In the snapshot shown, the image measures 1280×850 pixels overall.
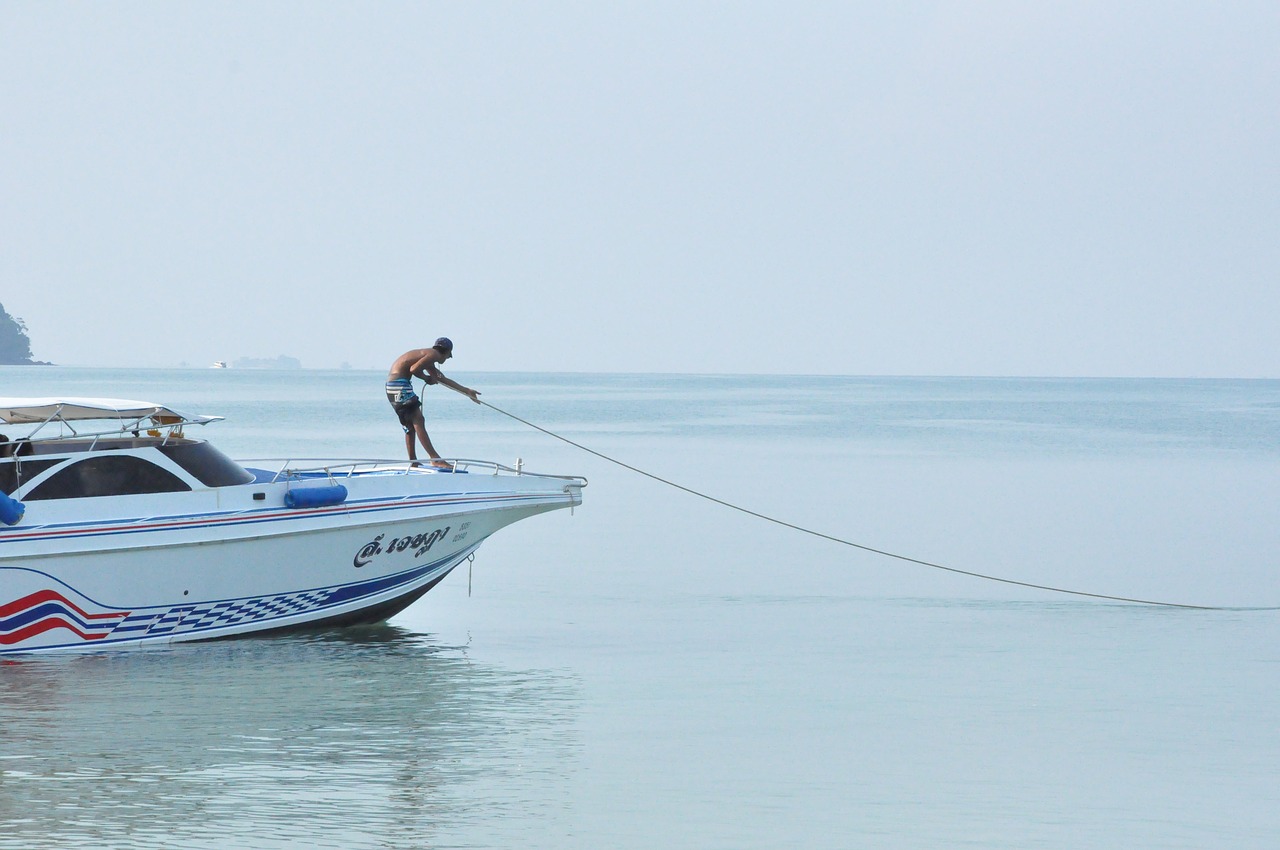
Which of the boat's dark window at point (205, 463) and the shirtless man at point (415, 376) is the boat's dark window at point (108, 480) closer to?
the boat's dark window at point (205, 463)

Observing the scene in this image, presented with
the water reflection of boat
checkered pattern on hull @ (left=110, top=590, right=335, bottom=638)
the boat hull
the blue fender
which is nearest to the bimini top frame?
the blue fender

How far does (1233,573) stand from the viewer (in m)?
20.5

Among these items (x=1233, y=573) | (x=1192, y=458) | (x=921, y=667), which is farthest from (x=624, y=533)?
(x=1192, y=458)

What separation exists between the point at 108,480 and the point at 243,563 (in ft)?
4.31

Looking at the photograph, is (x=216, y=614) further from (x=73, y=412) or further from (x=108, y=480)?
(x=73, y=412)

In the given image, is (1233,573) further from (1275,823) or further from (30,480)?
(30,480)

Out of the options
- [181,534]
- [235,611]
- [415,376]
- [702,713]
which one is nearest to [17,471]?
[181,534]

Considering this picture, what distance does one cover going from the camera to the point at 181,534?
12.3 meters

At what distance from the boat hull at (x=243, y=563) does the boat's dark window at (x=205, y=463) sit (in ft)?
0.92

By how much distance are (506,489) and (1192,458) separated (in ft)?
134

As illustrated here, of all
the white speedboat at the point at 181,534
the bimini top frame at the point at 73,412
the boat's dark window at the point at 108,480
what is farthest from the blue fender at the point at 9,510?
the bimini top frame at the point at 73,412

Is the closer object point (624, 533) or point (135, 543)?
point (135, 543)

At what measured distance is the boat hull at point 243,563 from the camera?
1208 cm

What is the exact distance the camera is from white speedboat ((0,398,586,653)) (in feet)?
39.7
